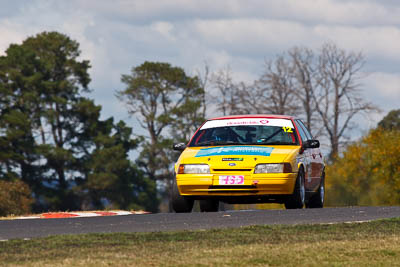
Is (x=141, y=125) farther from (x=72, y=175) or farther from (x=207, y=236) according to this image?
(x=207, y=236)

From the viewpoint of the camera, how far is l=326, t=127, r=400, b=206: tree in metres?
50.7

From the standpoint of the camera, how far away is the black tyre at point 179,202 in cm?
1533

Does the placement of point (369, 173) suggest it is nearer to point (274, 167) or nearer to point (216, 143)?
point (216, 143)

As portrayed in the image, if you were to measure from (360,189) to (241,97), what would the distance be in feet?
55.2

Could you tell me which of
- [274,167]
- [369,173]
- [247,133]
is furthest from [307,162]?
[369,173]

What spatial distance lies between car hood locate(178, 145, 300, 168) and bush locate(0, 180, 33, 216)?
32.0 metres

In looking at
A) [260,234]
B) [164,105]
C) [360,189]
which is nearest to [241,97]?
[164,105]

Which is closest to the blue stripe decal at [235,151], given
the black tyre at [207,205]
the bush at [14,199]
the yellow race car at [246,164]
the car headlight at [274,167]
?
the yellow race car at [246,164]

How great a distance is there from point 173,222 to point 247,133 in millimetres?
3739

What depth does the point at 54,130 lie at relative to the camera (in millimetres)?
64562

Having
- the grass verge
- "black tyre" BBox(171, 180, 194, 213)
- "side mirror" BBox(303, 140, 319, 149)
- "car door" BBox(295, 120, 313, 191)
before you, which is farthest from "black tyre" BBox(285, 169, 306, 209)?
the grass verge

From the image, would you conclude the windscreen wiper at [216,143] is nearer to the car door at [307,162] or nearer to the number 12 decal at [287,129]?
the number 12 decal at [287,129]

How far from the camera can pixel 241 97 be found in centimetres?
6994

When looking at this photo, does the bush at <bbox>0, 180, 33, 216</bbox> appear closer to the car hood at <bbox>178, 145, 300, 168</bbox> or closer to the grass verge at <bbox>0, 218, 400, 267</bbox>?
the car hood at <bbox>178, 145, 300, 168</bbox>
